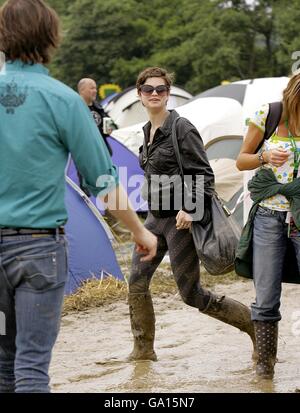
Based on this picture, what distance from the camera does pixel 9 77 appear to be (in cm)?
307

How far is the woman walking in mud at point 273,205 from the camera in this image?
14.8 feet

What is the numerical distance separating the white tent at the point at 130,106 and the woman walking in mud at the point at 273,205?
50.0 feet

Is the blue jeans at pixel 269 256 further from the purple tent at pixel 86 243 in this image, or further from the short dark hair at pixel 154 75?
the purple tent at pixel 86 243

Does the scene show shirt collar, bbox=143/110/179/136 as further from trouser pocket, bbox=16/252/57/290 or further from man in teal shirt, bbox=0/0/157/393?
trouser pocket, bbox=16/252/57/290

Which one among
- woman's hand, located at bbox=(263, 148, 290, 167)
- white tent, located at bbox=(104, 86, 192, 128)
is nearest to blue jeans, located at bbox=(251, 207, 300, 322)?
woman's hand, located at bbox=(263, 148, 290, 167)

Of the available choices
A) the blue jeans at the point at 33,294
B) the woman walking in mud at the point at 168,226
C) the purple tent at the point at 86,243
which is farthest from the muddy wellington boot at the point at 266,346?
the purple tent at the point at 86,243

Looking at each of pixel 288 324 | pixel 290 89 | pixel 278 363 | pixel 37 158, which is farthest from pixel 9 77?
pixel 288 324

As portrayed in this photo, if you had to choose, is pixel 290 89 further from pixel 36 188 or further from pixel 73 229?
pixel 73 229

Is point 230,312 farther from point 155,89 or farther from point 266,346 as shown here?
point 155,89

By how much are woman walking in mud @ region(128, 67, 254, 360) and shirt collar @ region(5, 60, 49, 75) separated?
78.9 inches

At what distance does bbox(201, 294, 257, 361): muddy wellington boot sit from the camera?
5238 mm

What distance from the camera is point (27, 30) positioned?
3.03 meters

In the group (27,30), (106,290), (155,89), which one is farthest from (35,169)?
(106,290)

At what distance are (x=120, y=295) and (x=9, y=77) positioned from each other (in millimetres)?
4580
